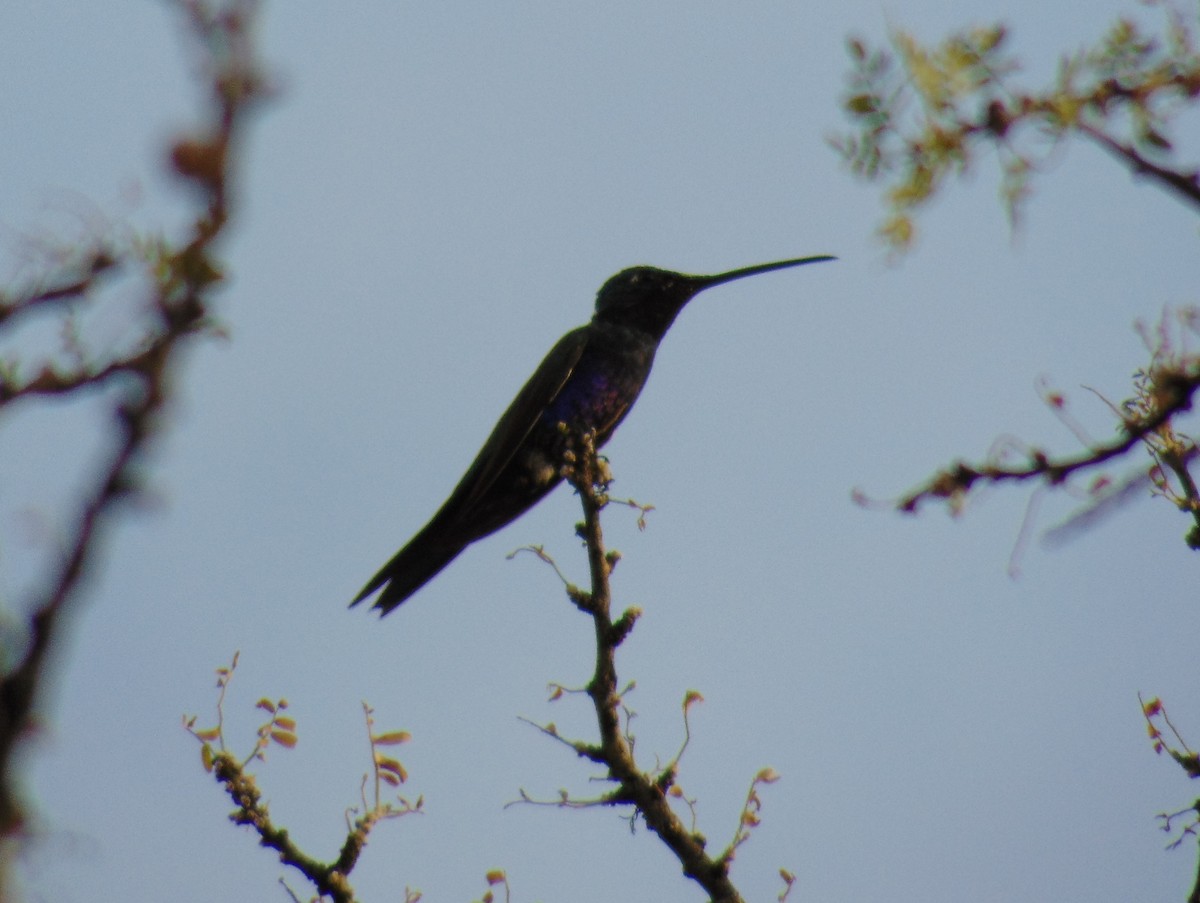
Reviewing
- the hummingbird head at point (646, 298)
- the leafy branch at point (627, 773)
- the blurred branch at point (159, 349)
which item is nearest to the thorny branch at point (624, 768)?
the leafy branch at point (627, 773)

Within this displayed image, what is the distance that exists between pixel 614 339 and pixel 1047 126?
24.6ft

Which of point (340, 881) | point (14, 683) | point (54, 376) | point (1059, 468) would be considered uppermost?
point (340, 881)

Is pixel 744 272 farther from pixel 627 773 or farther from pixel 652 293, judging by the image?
pixel 627 773

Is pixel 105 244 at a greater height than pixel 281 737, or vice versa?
pixel 281 737

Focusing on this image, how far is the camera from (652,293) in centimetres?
1027

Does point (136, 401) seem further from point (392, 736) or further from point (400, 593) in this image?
point (400, 593)

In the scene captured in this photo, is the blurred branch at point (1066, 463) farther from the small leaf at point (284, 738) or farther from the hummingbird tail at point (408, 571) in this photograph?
the hummingbird tail at point (408, 571)

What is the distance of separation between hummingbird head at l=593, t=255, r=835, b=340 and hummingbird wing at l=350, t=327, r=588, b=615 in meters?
1.32

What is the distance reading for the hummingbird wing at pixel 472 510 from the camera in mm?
8039

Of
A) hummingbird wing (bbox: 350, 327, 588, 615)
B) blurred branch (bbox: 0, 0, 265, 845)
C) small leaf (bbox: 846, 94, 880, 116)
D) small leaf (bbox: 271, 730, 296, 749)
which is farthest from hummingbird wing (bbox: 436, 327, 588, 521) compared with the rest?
blurred branch (bbox: 0, 0, 265, 845)

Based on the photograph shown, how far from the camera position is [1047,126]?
6.58 ft

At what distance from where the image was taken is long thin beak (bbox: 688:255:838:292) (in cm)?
1045

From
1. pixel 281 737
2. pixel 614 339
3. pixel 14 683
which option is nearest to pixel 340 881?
pixel 281 737

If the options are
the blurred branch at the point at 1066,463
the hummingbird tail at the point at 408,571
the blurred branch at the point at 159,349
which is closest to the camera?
the blurred branch at the point at 159,349
